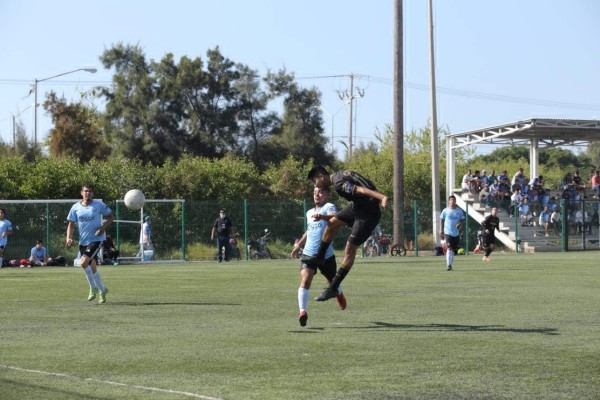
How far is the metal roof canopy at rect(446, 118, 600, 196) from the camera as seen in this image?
48078mm

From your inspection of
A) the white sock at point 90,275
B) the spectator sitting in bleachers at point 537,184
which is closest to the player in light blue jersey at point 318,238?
the white sock at point 90,275

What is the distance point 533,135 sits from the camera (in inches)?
2007

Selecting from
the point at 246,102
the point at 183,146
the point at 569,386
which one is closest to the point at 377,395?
the point at 569,386

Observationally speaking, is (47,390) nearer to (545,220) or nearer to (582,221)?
(545,220)

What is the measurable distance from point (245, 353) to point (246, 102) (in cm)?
5781

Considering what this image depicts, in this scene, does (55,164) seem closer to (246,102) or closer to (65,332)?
(246,102)

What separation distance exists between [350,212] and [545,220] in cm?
3459

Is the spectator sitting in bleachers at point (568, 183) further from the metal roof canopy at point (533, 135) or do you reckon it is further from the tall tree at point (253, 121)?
the tall tree at point (253, 121)

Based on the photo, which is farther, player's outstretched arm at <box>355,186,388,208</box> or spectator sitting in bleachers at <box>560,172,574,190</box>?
spectator sitting in bleachers at <box>560,172,574,190</box>

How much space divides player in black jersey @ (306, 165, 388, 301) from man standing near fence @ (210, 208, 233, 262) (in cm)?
2537

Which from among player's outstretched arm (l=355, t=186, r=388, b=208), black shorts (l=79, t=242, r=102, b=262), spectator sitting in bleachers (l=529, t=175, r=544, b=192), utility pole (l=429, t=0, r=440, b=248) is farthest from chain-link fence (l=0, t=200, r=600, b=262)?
player's outstretched arm (l=355, t=186, r=388, b=208)

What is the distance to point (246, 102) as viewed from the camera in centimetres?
6775

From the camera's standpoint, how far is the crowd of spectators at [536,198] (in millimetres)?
46594

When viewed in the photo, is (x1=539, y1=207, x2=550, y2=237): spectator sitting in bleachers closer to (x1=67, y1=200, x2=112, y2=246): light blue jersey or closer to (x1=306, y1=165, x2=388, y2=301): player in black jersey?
(x1=67, y1=200, x2=112, y2=246): light blue jersey
